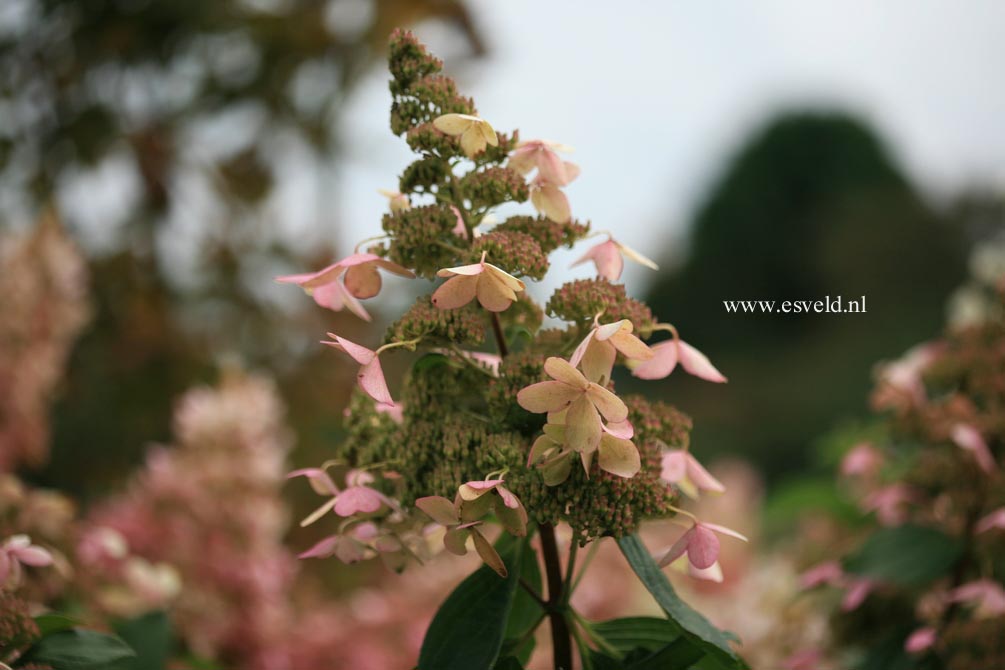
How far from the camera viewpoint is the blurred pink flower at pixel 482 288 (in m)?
0.58

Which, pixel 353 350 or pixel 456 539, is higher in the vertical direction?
pixel 353 350

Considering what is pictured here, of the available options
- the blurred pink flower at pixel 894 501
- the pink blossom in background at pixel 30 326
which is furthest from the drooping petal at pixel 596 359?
the pink blossom in background at pixel 30 326

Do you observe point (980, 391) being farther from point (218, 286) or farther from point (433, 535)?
point (218, 286)

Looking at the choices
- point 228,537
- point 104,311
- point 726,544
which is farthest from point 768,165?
point 228,537

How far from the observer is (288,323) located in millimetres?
3141

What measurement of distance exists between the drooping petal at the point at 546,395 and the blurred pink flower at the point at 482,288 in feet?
0.21

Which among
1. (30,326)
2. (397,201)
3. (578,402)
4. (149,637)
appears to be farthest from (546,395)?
(30,326)

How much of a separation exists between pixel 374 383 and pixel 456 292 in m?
0.08

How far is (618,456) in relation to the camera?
22.0 inches

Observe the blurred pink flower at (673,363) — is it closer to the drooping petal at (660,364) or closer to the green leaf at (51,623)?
the drooping petal at (660,364)

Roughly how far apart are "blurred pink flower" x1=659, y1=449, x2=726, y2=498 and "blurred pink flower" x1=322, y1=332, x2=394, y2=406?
9.1 inches

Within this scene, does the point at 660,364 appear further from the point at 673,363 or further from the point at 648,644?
the point at 648,644

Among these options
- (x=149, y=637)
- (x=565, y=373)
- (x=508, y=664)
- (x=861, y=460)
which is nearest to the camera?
(x=565, y=373)

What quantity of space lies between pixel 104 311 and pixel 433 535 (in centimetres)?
268
